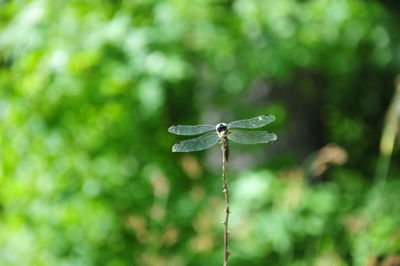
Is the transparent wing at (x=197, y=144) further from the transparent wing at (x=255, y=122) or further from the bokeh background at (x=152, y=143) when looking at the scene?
the bokeh background at (x=152, y=143)

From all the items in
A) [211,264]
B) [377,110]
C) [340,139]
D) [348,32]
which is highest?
[377,110]

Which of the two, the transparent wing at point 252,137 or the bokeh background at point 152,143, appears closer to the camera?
the transparent wing at point 252,137

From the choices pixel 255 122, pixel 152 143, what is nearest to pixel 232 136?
pixel 255 122

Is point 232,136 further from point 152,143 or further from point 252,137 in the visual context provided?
point 152,143

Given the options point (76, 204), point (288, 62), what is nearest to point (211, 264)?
point (76, 204)

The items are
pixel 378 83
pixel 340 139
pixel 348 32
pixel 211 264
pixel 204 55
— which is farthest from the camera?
pixel 378 83

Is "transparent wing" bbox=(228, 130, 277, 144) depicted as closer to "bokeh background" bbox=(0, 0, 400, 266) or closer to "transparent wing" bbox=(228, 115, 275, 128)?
"transparent wing" bbox=(228, 115, 275, 128)

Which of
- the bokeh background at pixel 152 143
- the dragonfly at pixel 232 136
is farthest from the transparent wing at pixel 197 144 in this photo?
the bokeh background at pixel 152 143

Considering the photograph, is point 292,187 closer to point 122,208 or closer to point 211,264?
point 211,264
